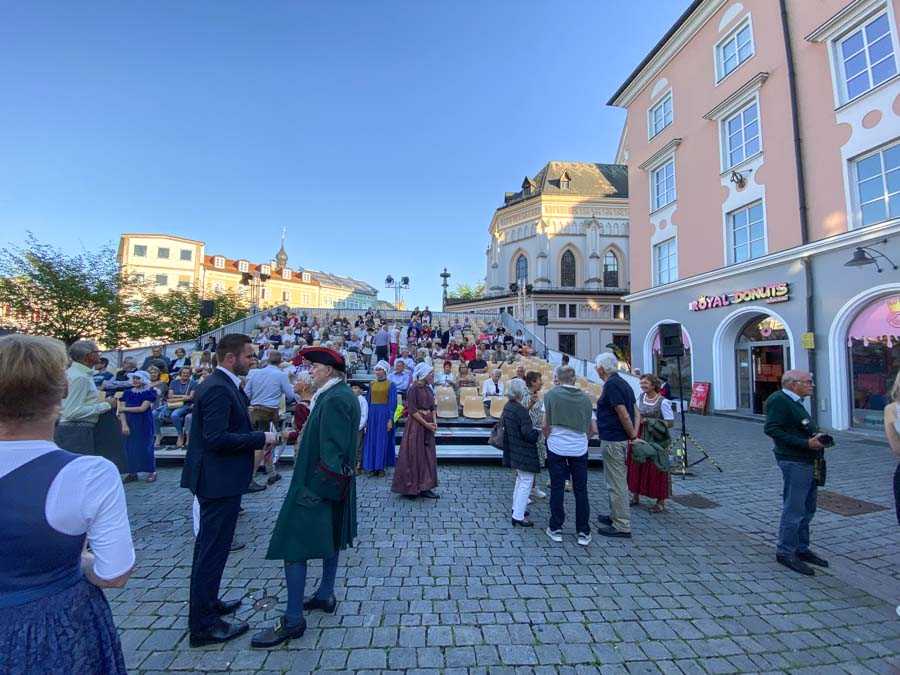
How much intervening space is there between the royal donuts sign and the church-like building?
17981 millimetres

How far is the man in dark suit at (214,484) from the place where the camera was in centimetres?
282

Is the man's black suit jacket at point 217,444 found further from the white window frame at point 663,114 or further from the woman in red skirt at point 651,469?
the white window frame at point 663,114

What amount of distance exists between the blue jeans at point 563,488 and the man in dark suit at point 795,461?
6.04ft

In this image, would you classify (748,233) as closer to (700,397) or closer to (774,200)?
(774,200)

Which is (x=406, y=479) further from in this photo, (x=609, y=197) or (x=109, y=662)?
(x=609, y=197)

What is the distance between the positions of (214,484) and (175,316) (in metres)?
31.7

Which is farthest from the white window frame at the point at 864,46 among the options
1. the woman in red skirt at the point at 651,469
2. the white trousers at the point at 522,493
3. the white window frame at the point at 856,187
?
the white trousers at the point at 522,493

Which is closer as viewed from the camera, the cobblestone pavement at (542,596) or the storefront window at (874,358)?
the cobblestone pavement at (542,596)

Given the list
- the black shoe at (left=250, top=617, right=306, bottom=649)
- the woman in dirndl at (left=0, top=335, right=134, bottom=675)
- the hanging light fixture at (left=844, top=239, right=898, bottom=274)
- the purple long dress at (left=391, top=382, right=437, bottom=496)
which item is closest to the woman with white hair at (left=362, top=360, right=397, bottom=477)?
the purple long dress at (left=391, top=382, right=437, bottom=496)

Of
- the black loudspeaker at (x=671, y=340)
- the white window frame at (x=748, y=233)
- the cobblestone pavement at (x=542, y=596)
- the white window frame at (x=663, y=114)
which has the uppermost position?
the white window frame at (x=663, y=114)

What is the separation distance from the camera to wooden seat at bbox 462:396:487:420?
9984 mm

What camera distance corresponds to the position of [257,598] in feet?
11.1

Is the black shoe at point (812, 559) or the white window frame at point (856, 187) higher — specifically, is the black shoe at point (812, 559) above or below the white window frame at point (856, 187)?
below

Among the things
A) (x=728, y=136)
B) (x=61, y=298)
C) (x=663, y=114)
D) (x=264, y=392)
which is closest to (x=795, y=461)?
(x=264, y=392)
